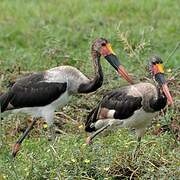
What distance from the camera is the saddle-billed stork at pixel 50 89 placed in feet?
25.1

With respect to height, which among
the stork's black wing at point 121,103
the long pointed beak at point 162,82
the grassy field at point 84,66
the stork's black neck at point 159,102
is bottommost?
the grassy field at point 84,66

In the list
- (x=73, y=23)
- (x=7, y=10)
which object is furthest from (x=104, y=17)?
(x=7, y=10)

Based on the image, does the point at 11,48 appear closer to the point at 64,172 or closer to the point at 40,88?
the point at 40,88

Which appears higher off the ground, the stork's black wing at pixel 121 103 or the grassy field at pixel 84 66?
the stork's black wing at pixel 121 103

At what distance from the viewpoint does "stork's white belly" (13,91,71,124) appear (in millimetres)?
7664

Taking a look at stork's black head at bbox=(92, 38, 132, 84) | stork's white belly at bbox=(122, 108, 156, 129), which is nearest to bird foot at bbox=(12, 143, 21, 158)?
stork's white belly at bbox=(122, 108, 156, 129)

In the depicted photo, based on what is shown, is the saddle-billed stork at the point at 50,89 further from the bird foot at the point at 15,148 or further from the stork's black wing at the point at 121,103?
the stork's black wing at the point at 121,103

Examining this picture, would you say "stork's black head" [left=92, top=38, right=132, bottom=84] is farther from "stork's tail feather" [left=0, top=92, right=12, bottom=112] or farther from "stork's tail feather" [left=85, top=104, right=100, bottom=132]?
"stork's tail feather" [left=0, top=92, right=12, bottom=112]

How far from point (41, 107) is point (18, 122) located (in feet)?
2.52

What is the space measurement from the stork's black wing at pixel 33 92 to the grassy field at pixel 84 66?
14.6 inches

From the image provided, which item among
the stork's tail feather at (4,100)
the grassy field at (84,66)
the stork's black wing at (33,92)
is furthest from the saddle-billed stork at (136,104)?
the stork's tail feather at (4,100)

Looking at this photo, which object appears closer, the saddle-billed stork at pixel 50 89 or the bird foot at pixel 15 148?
the bird foot at pixel 15 148

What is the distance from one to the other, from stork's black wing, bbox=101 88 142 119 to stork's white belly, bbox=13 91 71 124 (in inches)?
15.4

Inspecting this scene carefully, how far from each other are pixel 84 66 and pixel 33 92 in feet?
5.96
